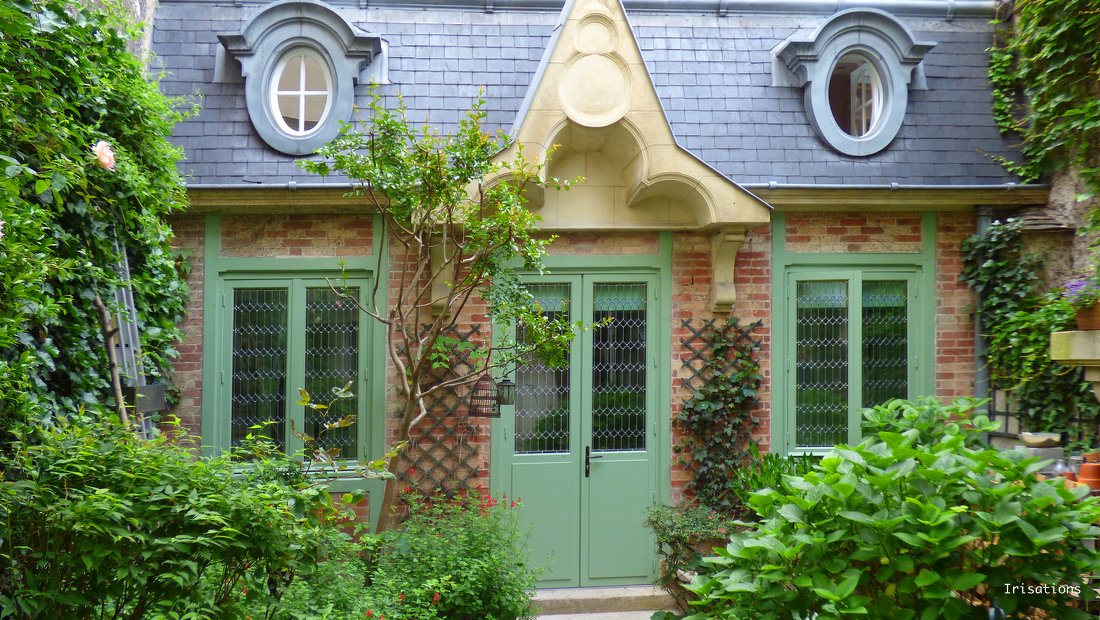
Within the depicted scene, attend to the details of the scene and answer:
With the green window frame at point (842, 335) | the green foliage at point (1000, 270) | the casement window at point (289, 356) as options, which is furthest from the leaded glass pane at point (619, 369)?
the green foliage at point (1000, 270)

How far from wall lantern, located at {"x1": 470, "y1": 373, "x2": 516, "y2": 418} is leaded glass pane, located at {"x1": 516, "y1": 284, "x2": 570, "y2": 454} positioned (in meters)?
0.32

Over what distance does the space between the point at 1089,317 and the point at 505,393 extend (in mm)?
3910

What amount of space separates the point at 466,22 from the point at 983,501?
5847mm

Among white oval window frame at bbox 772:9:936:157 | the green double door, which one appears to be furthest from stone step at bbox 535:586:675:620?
white oval window frame at bbox 772:9:936:157

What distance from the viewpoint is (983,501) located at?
2039mm

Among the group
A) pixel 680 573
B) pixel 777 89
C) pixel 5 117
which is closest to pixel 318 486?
pixel 5 117

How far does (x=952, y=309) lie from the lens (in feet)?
21.6

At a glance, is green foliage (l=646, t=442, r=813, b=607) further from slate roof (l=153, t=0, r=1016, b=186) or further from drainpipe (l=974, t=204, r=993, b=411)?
slate roof (l=153, t=0, r=1016, b=186)

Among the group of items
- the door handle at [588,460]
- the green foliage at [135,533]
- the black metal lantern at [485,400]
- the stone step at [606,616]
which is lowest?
the stone step at [606,616]

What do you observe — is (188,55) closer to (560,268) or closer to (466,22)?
(466,22)

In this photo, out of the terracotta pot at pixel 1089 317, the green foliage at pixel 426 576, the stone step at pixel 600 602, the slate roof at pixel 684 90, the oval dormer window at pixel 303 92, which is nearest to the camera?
the green foliage at pixel 426 576

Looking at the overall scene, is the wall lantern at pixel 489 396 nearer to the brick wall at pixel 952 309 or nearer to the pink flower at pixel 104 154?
the pink flower at pixel 104 154

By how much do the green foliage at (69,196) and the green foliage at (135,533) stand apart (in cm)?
59

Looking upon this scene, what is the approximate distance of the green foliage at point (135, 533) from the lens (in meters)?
2.63
